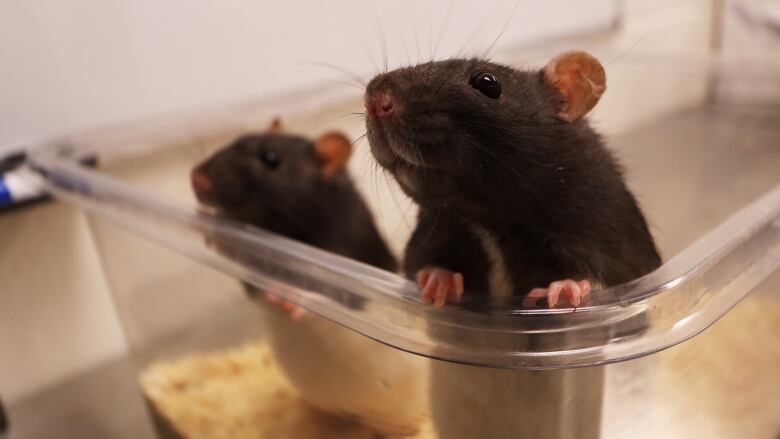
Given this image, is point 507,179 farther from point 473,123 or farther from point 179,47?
point 179,47

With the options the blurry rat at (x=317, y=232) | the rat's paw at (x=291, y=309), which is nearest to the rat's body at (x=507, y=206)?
the blurry rat at (x=317, y=232)

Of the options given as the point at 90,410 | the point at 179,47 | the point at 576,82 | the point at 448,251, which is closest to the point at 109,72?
the point at 179,47

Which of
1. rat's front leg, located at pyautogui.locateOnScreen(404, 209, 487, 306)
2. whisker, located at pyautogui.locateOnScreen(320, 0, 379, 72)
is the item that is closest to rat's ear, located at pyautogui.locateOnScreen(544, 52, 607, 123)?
rat's front leg, located at pyautogui.locateOnScreen(404, 209, 487, 306)

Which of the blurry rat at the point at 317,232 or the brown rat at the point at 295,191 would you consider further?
the brown rat at the point at 295,191

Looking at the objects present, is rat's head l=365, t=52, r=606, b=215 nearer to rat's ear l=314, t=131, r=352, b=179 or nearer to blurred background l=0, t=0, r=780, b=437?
blurred background l=0, t=0, r=780, b=437

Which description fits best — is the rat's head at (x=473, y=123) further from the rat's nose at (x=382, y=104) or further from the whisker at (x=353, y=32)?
the whisker at (x=353, y=32)

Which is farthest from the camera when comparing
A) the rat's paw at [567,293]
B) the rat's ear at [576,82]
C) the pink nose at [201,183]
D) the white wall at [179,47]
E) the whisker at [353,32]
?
the whisker at [353,32]
